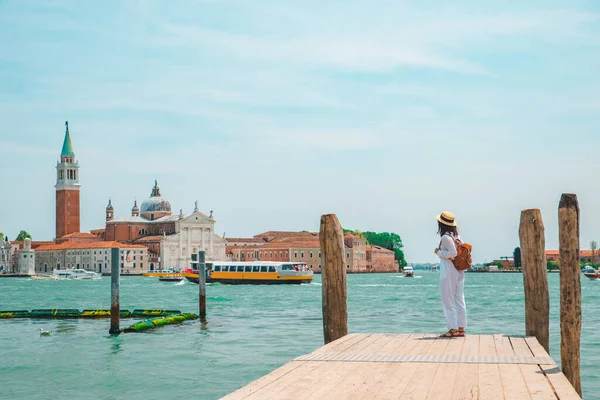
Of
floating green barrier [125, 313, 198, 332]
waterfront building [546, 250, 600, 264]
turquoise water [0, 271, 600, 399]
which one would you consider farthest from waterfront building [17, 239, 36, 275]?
floating green barrier [125, 313, 198, 332]

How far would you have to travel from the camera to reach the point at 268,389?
5629 mm

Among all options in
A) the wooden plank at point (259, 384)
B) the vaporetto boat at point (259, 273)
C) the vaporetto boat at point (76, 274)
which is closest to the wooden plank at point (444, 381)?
the wooden plank at point (259, 384)

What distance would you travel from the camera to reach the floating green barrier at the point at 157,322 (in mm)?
19606

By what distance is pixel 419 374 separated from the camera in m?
6.29

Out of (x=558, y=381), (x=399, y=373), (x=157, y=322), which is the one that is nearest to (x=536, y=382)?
(x=558, y=381)

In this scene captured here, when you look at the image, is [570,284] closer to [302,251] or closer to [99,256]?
[302,251]

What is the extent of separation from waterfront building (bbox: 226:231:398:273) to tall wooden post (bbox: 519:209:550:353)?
101088 millimetres

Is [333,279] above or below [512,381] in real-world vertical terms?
above

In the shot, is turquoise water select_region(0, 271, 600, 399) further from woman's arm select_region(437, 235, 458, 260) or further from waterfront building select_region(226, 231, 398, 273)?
waterfront building select_region(226, 231, 398, 273)

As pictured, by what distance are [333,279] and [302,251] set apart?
10773 centimetres

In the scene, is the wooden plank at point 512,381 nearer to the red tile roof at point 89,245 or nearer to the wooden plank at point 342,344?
the wooden plank at point 342,344

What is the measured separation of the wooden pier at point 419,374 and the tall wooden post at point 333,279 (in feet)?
3.36

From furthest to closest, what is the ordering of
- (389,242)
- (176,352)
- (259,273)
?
(389,242)
(259,273)
(176,352)

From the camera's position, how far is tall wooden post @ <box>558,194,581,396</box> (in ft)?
25.0
